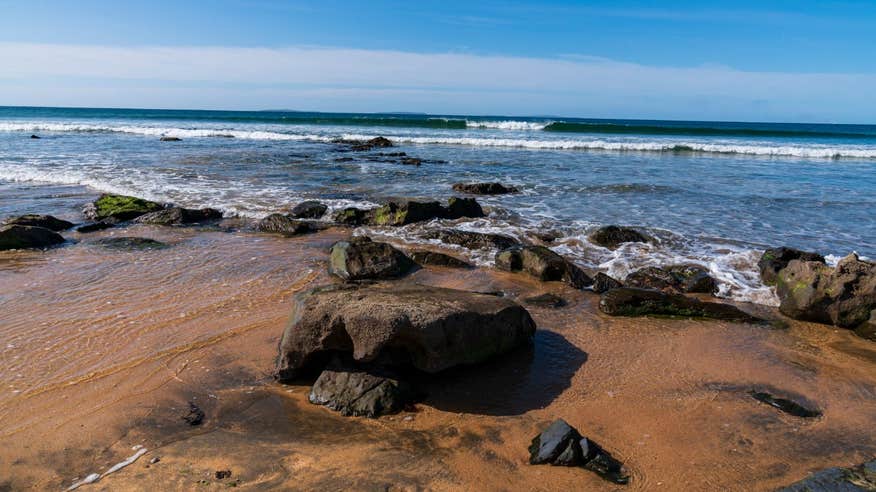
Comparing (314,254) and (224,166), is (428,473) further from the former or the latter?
(224,166)

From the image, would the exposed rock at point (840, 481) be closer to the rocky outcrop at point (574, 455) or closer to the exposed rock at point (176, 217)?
the rocky outcrop at point (574, 455)

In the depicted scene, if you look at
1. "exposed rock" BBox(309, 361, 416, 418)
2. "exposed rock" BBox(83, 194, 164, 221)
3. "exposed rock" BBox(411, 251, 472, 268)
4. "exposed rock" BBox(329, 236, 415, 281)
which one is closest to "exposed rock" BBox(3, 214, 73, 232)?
"exposed rock" BBox(83, 194, 164, 221)

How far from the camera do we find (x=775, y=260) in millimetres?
8383

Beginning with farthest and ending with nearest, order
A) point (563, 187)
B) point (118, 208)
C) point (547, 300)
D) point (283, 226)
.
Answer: point (563, 187) → point (118, 208) → point (283, 226) → point (547, 300)

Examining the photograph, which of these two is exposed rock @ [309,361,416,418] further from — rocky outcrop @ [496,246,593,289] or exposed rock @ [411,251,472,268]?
exposed rock @ [411,251,472,268]

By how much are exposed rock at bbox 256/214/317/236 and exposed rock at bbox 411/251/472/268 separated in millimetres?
2921

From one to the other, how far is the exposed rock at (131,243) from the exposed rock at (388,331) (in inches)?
214

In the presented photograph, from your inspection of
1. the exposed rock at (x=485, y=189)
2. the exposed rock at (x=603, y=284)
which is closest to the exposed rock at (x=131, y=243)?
the exposed rock at (x=603, y=284)

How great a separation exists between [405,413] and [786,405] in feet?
10.9

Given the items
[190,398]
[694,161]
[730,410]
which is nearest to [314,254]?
[190,398]

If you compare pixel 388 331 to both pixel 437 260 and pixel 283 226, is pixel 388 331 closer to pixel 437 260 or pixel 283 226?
pixel 437 260

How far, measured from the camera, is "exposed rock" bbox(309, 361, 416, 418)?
14.6 feet

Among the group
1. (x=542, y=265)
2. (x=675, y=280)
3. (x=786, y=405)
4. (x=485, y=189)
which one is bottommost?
(x=786, y=405)

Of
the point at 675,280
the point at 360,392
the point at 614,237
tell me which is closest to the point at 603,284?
the point at 675,280
